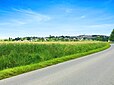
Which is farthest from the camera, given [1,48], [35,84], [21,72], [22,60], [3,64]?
[1,48]

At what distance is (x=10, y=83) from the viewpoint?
28.6 feet

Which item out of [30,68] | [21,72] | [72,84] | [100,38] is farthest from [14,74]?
[100,38]

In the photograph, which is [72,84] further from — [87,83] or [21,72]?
[21,72]

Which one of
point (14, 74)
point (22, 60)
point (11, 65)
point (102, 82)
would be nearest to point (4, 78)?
point (14, 74)

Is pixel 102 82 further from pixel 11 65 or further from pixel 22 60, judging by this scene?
pixel 22 60

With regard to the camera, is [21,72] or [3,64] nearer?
[21,72]

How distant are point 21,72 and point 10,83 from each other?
10.3 feet

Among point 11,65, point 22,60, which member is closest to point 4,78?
point 11,65

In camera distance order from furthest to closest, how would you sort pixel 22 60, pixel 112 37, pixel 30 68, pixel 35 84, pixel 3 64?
pixel 112 37 < pixel 22 60 < pixel 3 64 < pixel 30 68 < pixel 35 84

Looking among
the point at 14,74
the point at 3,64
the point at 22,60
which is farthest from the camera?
the point at 22,60

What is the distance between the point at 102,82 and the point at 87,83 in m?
0.61

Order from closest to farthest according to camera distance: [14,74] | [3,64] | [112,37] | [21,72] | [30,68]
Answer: [14,74], [21,72], [30,68], [3,64], [112,37]

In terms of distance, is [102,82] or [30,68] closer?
[102,82]

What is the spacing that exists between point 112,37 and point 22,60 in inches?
5506
